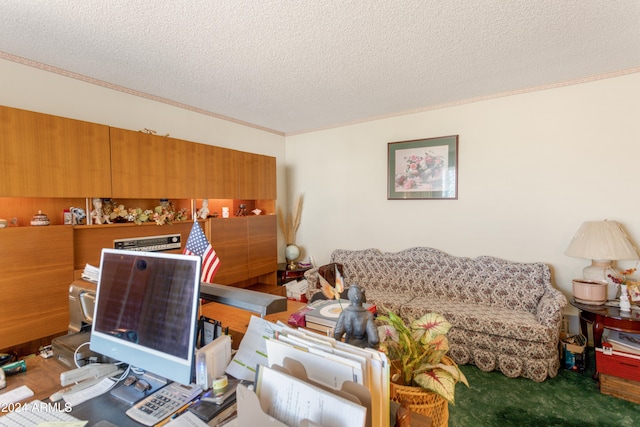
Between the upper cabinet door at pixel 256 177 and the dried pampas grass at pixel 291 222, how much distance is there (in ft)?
2.09

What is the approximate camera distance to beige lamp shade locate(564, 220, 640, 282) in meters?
2.38

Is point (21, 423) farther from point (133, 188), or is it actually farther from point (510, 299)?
point (510, 299)

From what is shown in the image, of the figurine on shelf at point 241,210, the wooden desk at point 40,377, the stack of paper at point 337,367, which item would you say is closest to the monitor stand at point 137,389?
the wooden desk at point 40,377

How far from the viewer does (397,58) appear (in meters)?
2.34

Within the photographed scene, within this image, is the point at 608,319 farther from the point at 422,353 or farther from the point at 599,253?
the point at 422,353

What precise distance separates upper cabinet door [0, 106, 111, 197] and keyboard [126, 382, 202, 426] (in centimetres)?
187

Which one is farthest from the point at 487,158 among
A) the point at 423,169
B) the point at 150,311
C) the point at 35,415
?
the point at 35,415

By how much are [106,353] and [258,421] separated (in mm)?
825

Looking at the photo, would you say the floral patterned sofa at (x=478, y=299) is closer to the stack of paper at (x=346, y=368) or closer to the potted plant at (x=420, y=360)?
the potted plant at (x=420, y=360)

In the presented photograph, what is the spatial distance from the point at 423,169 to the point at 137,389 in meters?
3.34

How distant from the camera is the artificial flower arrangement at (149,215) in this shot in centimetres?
260

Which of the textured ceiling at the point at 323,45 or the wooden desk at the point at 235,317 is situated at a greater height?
the textured ceiling at the point at 323,45

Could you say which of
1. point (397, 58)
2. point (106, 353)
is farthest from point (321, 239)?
point (106, 353)

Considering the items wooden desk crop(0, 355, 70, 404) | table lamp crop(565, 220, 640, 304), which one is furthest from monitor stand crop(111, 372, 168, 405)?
table lamp crop(565, 220, 640, 304)
